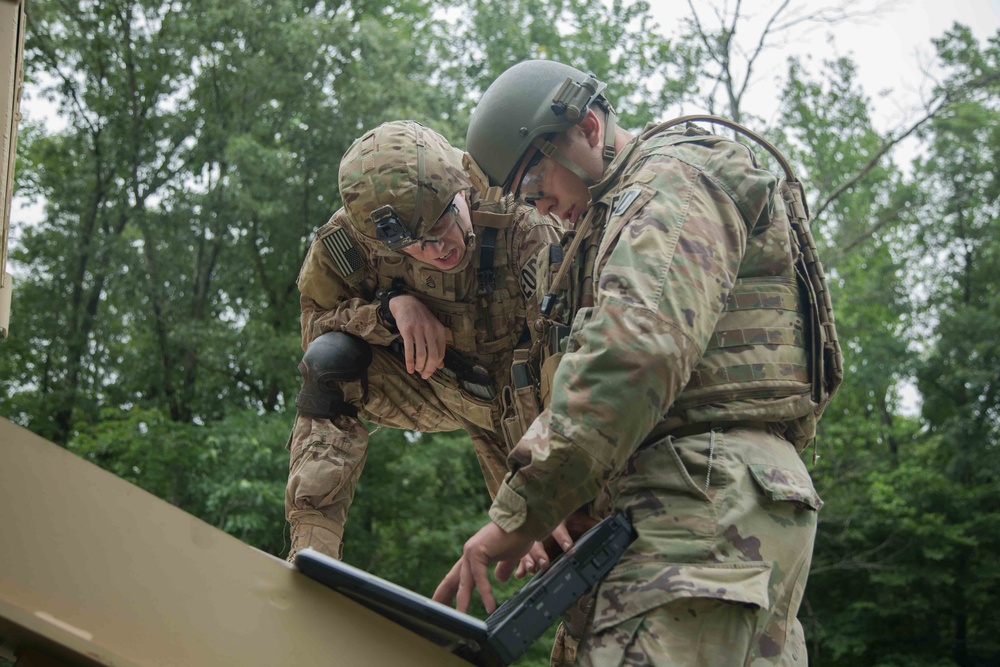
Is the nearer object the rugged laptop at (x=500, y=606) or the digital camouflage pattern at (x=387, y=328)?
the rugged laptop at (x=500, y=606)

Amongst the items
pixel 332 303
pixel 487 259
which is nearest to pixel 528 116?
pixel 487 259

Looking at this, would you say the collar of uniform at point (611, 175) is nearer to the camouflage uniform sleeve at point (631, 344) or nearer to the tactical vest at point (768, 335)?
the tactical vest at point (768, 335)

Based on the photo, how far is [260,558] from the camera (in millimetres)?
2088

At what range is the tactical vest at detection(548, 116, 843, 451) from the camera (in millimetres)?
2521

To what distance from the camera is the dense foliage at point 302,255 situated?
1502 centimetres

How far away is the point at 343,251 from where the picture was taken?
4.08m

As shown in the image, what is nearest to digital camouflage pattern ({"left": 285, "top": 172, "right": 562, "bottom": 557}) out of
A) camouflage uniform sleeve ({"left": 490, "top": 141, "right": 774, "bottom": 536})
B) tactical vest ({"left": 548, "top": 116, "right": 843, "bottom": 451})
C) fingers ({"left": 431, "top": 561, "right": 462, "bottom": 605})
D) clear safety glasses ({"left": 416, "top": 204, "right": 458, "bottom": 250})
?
clear safety glasses ({"left": 416, "top": 204, "right": 458, "bottom": 250})

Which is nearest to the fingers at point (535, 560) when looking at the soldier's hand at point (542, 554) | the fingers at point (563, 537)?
the soldier's hand at point (542, 554)

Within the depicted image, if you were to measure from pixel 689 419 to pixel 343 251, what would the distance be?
1.93 metres

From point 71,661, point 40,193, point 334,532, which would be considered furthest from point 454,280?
point 40,193

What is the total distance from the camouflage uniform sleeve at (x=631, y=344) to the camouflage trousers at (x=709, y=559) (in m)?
0.20

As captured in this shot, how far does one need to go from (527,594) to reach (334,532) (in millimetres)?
1752

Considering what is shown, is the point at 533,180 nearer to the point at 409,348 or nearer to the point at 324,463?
the point at 409,348

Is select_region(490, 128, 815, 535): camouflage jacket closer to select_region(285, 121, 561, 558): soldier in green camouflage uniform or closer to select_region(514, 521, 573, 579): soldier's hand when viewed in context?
select_region(514, 521, 573, 579): soldier's hand
